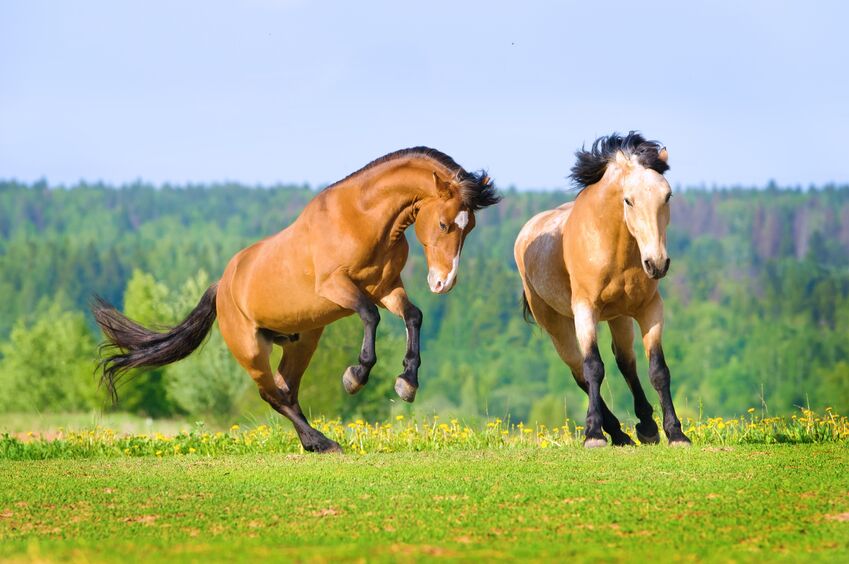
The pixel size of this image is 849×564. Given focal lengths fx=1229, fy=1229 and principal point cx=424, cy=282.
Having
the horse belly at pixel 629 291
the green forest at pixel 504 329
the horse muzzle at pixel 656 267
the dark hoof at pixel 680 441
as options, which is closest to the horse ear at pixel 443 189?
the horse belly at pixel 629 291

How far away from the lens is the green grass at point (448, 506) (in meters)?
6.64

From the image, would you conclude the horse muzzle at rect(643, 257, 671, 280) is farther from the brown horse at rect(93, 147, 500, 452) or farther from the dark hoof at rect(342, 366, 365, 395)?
the dark hoof at rect(342, 366, 365, 395)

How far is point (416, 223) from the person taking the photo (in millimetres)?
10797

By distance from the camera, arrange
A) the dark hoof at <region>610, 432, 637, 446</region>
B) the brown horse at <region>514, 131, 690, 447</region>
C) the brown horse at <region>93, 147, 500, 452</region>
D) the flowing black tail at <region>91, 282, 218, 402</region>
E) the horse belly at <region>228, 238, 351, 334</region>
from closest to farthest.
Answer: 1. the brown horse at <region>514, 131, 690, 447</region>
2. the brown horse at <region>93, 147, 500, 452</region>
3. the horse belly at <region>228, 238, 351, 334</region>
4. the dark hoof at <region>610, 432, 637, 446</region>
5. the flowing black tail at <region>91, 282, 218, 402</region>

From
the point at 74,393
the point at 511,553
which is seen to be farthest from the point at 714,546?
the point at 74,393

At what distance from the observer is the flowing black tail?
514 inches

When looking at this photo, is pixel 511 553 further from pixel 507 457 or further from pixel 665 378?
pixel 665 378

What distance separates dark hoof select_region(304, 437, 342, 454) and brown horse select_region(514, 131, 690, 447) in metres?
2.45

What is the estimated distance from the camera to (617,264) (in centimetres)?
1070

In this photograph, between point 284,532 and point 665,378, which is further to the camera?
point 665,378

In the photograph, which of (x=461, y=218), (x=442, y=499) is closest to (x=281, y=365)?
(x=461, y=218)

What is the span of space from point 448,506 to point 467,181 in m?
3.47

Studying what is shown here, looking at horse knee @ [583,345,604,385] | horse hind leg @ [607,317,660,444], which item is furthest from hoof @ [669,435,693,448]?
horse knee @ [583,345,604,385]

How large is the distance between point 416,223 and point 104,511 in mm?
3834
